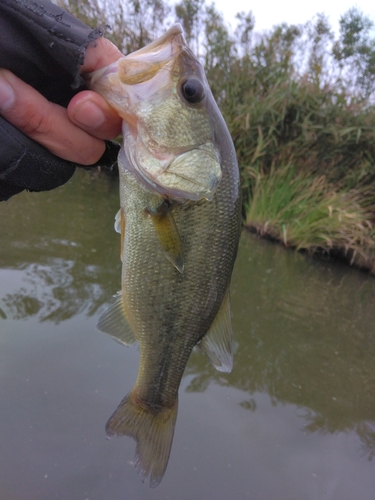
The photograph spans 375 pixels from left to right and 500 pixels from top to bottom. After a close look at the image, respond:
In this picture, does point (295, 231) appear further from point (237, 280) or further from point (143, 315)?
point (143, 315)

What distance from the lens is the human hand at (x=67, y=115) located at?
994 millimetres

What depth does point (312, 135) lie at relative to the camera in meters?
6.79

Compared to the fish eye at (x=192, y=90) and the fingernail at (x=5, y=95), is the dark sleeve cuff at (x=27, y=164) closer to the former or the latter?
the fingernail at (x=5, y=95)

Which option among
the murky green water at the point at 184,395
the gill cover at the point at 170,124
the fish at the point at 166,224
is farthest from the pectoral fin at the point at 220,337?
the murky green water at the point at 184,395

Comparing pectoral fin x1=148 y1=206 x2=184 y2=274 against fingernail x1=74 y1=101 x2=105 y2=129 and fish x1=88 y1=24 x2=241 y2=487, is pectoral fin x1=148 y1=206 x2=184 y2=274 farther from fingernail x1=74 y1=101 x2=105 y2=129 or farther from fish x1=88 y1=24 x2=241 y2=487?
fingernail x1=74 y1=101 x2=105 y2=129

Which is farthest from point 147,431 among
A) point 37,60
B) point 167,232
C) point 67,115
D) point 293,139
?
A: point 293,139

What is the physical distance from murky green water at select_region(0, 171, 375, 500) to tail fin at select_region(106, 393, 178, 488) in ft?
1.43

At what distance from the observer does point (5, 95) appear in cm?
97

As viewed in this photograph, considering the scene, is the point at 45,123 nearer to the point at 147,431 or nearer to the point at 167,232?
the point at 167,232

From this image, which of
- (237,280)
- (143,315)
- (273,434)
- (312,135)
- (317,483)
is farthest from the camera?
(312,135)

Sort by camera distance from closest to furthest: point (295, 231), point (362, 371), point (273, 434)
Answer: point (273, 434), point (362, 371), point (295, 231)

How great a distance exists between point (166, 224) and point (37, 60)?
1.94 ft

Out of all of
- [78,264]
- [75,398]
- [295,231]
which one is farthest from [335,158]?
[75,398]

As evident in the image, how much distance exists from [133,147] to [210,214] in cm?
33
